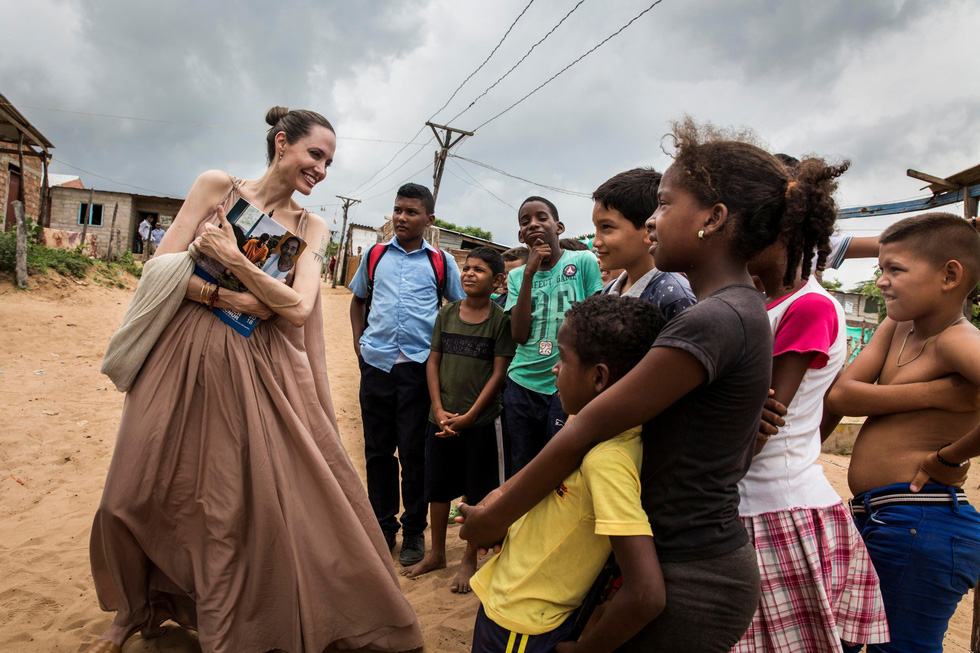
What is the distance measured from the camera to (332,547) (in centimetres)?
249

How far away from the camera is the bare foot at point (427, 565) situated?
3.59 meters

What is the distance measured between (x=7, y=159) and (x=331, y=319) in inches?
441

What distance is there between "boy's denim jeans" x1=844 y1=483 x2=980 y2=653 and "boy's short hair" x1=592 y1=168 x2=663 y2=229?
128cm

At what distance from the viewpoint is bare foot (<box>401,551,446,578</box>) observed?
359 centimetres

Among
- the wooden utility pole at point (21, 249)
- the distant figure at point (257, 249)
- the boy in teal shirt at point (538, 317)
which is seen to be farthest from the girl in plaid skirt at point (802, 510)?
the wooden utility pole at point (21, 249)

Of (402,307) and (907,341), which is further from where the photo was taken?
(402,307)

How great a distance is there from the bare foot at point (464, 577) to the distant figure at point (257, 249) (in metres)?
2.03

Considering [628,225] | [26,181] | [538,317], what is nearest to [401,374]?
[538,317]

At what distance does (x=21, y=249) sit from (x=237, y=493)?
1181cm

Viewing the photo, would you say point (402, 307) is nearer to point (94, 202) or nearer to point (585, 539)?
point (585, 539)

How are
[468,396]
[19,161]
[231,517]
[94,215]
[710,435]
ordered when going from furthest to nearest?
[94,215], [19,161], [468,396], [231,517], [710,435]

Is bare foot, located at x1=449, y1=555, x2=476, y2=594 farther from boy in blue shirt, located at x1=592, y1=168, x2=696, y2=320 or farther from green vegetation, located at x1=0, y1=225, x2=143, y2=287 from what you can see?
green vegetation, located at x1=0, y1=225, x2=143, y2=287

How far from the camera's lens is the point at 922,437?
201 centimetres

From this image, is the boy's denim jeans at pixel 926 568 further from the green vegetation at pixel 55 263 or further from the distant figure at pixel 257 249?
the green vegetation at pixel 55 263
